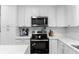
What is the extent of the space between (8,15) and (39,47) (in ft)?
4.41

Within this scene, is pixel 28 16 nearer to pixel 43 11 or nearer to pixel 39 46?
pixel 43 11

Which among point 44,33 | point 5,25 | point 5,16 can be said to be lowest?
point 44,33

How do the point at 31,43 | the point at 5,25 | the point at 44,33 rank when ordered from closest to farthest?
the point at 31,43
the point at 5,25
the point at 44,33

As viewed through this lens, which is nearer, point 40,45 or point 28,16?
point 40,45

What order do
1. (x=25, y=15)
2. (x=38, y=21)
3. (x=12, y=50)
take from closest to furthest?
(x=12, y=50), (x=38, y=21), (x=25, y=15)

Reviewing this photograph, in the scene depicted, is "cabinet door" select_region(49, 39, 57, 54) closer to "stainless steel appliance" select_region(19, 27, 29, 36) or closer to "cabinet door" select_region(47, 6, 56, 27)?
"cabinet door" select_region(47, 6, 56, 27)

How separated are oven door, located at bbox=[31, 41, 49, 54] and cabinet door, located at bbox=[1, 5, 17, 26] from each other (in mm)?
907

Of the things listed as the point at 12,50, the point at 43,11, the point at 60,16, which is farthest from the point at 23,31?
the point at 12,50

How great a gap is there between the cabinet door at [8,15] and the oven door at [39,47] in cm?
91

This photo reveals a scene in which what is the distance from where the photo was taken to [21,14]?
3.49 metres

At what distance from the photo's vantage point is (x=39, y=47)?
3201 millimetres
